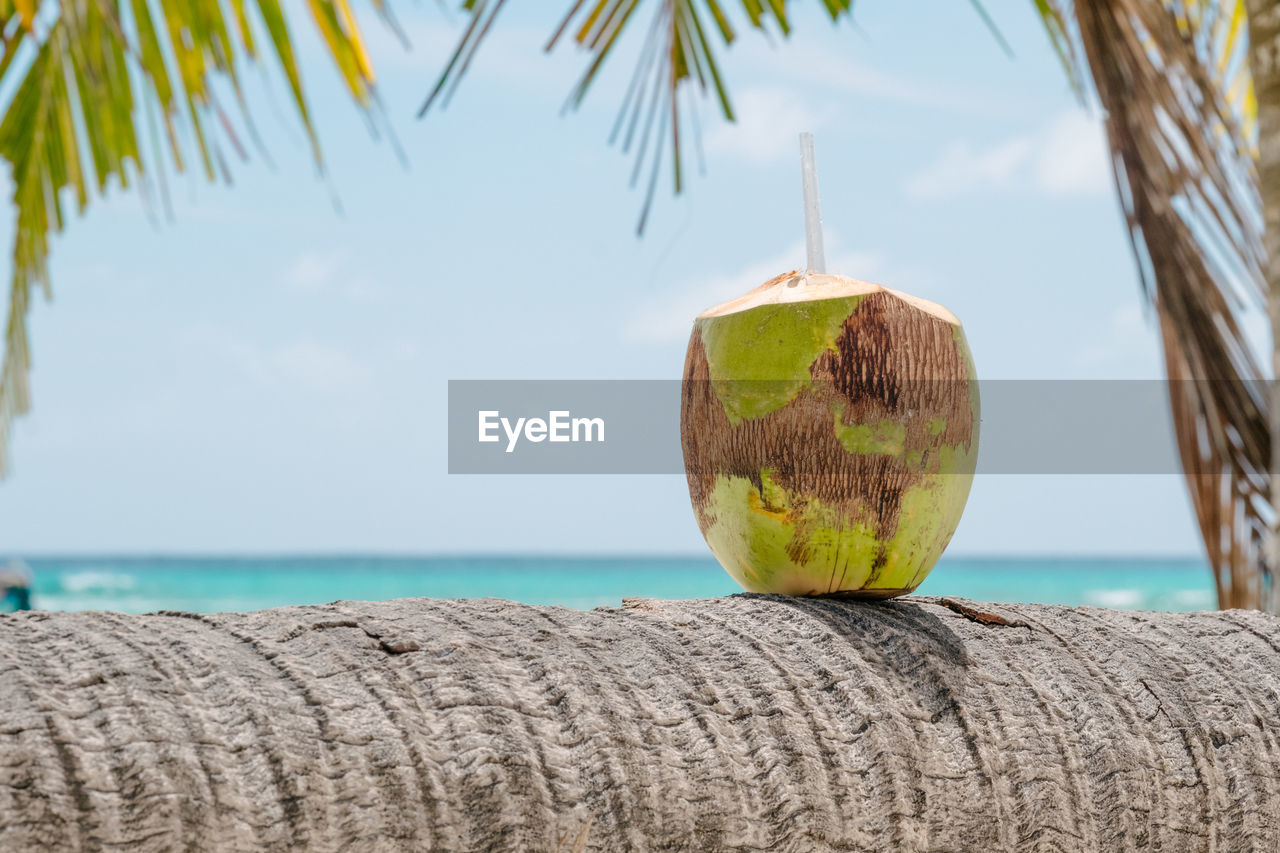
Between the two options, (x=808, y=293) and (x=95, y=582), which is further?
(x=95, y=582)

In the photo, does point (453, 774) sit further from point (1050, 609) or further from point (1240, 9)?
point (1240, 9)

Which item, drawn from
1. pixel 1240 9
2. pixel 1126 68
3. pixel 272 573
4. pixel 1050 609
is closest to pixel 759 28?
pixel 1126 68

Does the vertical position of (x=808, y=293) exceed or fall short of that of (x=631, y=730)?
it exceeds it

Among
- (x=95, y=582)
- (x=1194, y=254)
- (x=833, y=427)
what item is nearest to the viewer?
(x=833, y=427)

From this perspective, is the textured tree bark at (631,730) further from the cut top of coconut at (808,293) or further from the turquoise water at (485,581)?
the turquoise water at (485,581)

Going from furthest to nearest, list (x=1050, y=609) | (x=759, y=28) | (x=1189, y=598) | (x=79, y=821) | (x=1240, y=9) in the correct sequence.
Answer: (x=1189, y=598) < (x=1240, y=9) < (x=759, y=28) < (x=1050, y=609) < (x=79, y=821)

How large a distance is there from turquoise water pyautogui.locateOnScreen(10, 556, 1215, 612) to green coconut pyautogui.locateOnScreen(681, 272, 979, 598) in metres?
10.5

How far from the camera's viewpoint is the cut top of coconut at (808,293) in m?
0.71

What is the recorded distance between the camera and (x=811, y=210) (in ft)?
2.59

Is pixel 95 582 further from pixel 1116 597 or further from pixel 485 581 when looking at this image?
pixel 1116 597

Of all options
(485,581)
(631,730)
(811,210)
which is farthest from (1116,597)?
(631,730)

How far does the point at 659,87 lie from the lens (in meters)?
1.46

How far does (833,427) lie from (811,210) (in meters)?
0.19

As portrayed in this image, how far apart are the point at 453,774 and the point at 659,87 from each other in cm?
116
